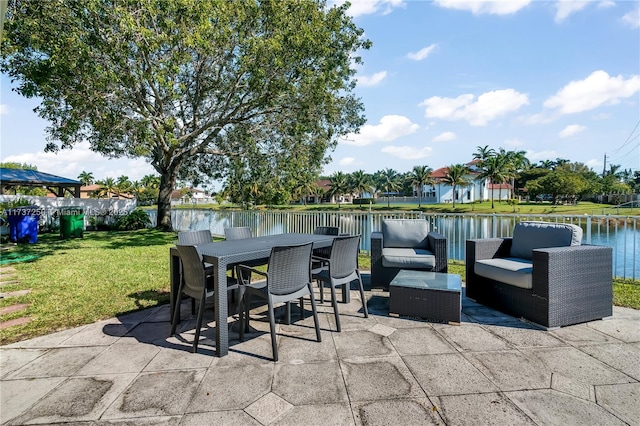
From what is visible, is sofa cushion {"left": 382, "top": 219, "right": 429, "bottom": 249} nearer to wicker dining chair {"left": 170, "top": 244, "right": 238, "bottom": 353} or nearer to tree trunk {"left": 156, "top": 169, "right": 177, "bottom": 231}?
wicker dining chair {"left": 170, "top": 244, "right": 238, "bottom": 353}

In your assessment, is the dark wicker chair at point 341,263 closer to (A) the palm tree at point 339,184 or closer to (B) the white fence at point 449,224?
(B) the white fence at point 449,224

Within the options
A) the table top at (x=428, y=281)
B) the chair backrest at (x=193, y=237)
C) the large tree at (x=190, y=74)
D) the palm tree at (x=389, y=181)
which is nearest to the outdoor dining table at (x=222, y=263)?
the chair backrest at (x=193, y=237)

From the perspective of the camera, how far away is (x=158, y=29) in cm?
714

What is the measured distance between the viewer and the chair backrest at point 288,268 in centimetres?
247

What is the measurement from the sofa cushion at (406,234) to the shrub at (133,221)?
439 inches

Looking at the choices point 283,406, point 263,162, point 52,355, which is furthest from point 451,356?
point 263,162

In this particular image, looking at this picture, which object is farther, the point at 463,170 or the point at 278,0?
the point at 463,170

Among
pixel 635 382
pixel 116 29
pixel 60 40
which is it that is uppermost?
pixel 116 29

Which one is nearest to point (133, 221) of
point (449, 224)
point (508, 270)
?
point (449, 224)

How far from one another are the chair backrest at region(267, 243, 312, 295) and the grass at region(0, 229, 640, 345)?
6.46ft

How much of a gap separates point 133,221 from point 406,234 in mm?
11462

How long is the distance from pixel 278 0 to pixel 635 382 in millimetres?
9375

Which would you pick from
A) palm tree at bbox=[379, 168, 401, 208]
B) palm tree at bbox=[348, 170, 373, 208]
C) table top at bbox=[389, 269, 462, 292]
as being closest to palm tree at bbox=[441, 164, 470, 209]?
palm tree at bbox=[348, 170, 373, 208]

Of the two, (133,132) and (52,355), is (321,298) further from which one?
(133,132)
